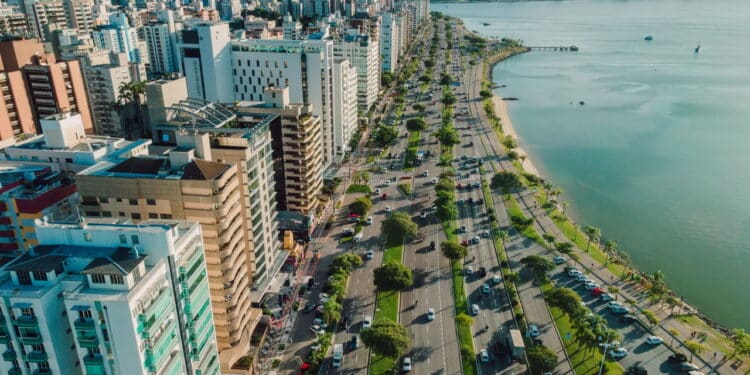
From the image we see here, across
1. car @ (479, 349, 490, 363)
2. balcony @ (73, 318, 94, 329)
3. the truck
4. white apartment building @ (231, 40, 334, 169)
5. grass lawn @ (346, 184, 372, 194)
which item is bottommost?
car @ (479, 349, 490, 363)

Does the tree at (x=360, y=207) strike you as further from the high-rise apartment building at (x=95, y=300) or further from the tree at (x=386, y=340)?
the high-rise apartment building at (x=95, y=300)

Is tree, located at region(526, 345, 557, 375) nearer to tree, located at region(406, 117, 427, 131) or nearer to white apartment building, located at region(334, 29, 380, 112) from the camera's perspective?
tree, located at region(406, 117, 427, 131)

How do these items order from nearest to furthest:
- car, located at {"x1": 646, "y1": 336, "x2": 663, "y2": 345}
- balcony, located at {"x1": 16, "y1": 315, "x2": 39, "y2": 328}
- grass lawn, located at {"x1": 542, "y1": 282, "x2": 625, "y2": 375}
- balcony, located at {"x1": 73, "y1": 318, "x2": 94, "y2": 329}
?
1. balcony, located at {"x1": 16, "y1": 315, "x2": 39, "y2": 328}
2. balcony, located at {"x1": 73, "y1": 318, "x2": 94, "y2": 329}
3. grass lawn, located at {"x1": 542, "y1": 282, "x2": 625, "y2": 375}
4. car, located at {"x1": 646, "y1": 336, "x2": 663, "y2": 345}

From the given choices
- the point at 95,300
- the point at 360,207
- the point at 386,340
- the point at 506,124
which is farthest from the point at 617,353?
the point at 506,124

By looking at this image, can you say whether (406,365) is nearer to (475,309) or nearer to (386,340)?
(386,340)

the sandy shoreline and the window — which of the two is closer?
the window

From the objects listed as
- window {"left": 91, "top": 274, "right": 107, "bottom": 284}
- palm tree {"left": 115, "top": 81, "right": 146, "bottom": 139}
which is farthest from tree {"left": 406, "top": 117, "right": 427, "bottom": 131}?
window {"left": 91, "top": 274, "right": 107, "bottom": 284}

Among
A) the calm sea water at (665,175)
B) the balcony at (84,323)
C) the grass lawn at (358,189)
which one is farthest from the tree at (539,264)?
the balcony at (84,323)

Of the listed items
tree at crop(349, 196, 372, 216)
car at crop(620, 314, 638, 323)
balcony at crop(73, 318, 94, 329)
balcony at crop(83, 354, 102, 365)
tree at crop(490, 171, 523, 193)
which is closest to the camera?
balcony at crop(73, 318, 94, 329)

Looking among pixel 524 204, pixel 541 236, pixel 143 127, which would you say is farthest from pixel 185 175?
pixel 524 204
